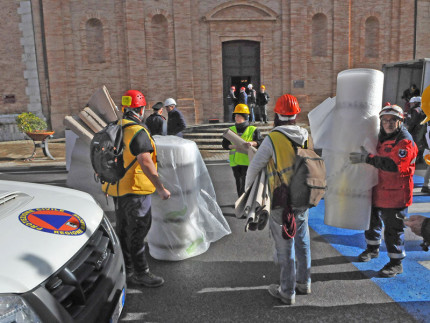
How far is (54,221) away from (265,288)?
2294 mm

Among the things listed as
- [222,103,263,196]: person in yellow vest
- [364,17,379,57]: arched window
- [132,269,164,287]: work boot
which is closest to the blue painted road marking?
[222,103,263,196]: person in yellow vest

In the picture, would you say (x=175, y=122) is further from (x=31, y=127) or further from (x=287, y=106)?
(x=31, y=127)

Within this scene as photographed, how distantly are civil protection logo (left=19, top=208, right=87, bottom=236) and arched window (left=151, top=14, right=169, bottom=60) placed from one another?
679 inches

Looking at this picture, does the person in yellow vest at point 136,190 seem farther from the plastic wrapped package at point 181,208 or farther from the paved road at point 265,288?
the plastic wrapped package at point 181,208

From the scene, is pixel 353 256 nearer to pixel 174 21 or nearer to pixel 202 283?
pixel 202 283

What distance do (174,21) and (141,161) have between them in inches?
647

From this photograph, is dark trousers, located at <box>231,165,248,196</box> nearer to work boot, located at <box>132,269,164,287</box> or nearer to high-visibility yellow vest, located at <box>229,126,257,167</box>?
high-visibility yellow vest, located at <box>229,126,257,167</box>

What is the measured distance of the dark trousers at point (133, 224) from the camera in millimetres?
3732

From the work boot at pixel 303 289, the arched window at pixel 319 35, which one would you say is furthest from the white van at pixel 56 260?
the arched window at pixel 319 35

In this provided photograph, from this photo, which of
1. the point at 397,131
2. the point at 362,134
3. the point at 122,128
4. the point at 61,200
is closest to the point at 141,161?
the point at 122,128

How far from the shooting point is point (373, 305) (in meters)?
3.49

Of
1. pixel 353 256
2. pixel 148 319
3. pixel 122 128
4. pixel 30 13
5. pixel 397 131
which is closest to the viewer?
pixel 148 319

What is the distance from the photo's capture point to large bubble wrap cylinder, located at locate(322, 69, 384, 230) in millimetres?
4047

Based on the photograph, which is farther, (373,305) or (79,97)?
(79,97)
